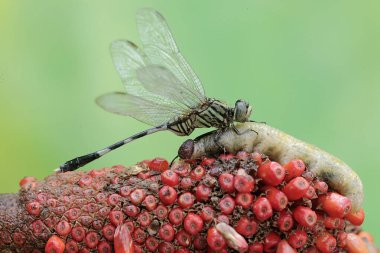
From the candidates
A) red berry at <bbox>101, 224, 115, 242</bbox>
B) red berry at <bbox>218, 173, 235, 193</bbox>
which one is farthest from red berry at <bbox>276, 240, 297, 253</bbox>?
red berry at <bbox>101, 224, 115, 242</bbox>

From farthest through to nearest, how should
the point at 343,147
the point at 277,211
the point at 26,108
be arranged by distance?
the point at 343,147 → the point at 26,108 → the point at 277,211

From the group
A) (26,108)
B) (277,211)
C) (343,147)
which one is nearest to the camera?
(277,211)

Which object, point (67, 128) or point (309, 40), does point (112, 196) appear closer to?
point (67, 128)

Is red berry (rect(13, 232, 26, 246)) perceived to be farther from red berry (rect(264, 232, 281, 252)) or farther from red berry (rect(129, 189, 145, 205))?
red berry (rect(264, 232, 281, 252))

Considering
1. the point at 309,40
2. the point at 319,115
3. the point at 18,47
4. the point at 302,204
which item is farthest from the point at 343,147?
the point at 18,47

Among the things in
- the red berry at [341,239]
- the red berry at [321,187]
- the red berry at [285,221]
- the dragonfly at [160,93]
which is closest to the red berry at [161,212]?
the red berry at [285,221]

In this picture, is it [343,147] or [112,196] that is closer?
[112,196]
